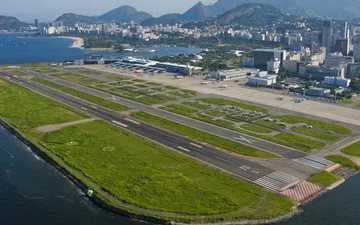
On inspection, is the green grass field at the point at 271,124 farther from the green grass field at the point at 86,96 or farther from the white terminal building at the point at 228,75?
the white terminal building at the point at 228,75

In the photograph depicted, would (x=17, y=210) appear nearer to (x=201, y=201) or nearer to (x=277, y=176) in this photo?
(x=201, y=201)

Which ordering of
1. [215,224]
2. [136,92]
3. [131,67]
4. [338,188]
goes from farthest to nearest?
[131,67]
[136,92]
[338,188]
[215,224]

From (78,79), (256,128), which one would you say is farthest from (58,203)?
(78,79)

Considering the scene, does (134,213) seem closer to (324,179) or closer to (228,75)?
(324,179)

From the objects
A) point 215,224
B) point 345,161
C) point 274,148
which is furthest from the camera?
point 274,148

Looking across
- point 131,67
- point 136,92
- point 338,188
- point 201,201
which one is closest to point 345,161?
point 338,188

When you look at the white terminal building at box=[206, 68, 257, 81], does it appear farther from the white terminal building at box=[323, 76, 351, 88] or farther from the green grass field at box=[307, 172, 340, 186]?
the green grass field at box=[307, 172, 340, 186]

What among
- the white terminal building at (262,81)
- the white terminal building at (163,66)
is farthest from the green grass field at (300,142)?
the white terminal building at (163,66)

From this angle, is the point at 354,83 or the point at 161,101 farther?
the point at 354,83
